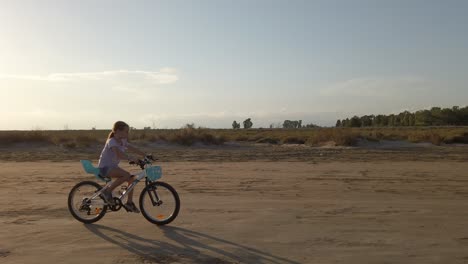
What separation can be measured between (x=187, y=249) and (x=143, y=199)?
184 centimetres

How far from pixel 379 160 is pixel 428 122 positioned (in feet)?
326

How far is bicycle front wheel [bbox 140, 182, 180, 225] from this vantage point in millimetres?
7828

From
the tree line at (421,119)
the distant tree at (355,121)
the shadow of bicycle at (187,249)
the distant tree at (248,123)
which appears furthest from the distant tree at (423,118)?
the shadow of bicycle at (187,249)

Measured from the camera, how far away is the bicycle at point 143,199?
7805mm

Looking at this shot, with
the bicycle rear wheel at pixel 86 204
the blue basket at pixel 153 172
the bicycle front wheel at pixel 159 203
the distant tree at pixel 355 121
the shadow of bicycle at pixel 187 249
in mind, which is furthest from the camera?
the distant tree at pixel 355 121

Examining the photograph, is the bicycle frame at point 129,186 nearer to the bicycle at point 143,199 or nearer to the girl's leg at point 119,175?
the bicycle at point 143,199

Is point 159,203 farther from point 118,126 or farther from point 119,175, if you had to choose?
point 118,126

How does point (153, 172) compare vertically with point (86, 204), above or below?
above

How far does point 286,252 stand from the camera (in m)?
6.21

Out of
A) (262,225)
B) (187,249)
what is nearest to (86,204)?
(187,249)

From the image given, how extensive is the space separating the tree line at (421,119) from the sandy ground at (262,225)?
103 m

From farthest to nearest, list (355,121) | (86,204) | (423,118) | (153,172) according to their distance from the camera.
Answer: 1. (355,121)
2. (423,118)
3. (86,204)
4. (153,172)

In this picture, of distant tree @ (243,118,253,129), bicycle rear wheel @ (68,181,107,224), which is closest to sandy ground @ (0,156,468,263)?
bicycle rear wheel @ (68,181,107,224)

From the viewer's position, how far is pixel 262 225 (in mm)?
7766
